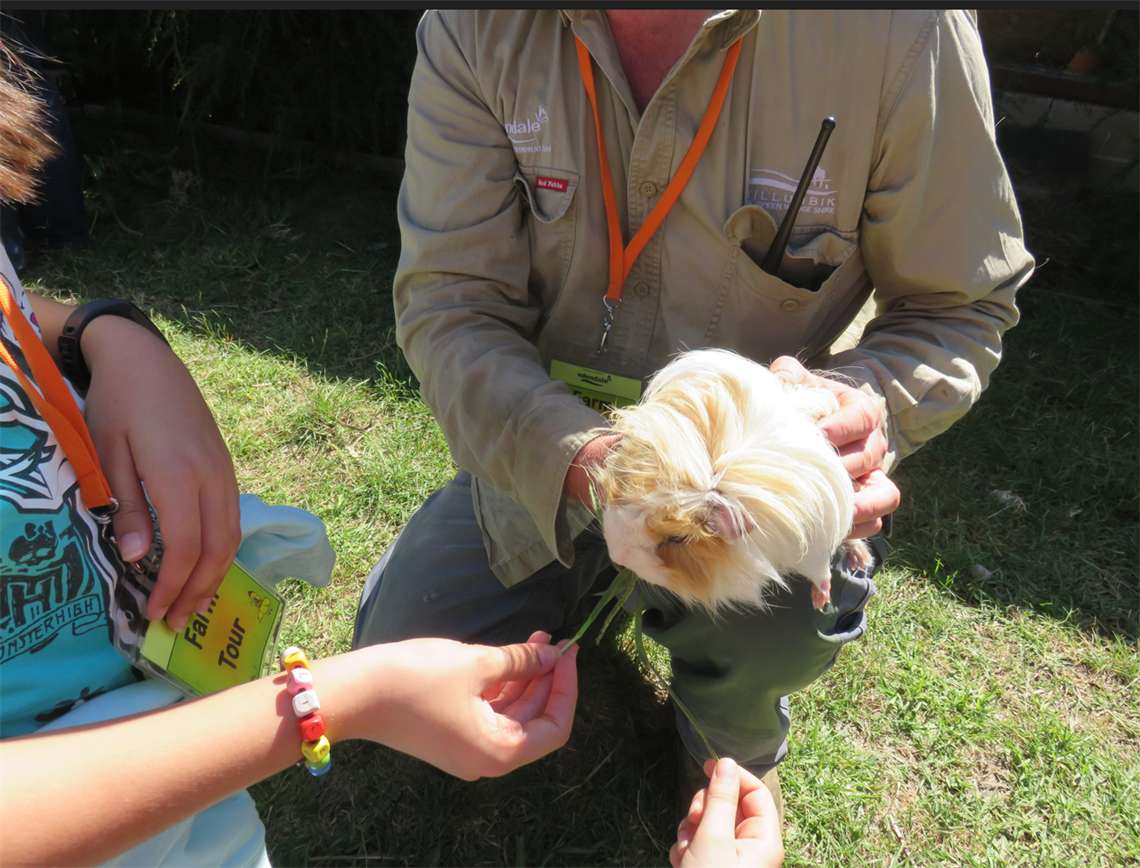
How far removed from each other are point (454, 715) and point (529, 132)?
1307 millimetres

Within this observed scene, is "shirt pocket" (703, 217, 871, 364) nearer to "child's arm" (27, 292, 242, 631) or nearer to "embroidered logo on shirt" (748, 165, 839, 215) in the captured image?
"embroidered logo on shirt" (748, 165, 839, 215)

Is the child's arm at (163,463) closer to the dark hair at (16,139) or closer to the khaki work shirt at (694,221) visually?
the dark hair at (16,139)

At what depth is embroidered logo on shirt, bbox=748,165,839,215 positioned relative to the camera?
1755 mm

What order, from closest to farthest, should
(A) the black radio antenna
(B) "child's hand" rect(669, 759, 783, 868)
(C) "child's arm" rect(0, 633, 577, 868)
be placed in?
(C) "child's arm" rect(0, 633, 577, 868)
(B) "child's hand" rect(669, 759, 783, 868)
(A) the black radio antenna

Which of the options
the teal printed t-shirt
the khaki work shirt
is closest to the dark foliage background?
the khaki work shirt

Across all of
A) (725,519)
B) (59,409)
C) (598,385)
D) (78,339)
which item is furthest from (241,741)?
(598,385)

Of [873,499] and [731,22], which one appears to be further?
[731,22]

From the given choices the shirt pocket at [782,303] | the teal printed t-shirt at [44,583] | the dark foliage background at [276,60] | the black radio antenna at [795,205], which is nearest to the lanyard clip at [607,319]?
the shirt pocket at [782,303]

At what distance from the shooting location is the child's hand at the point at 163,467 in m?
1.46

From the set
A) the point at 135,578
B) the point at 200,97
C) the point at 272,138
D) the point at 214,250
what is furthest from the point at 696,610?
the point at 200,97

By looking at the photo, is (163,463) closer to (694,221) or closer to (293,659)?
(293,659)

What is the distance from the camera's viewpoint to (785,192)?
5.81ft

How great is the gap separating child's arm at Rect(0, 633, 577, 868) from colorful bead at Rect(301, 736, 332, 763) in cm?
2

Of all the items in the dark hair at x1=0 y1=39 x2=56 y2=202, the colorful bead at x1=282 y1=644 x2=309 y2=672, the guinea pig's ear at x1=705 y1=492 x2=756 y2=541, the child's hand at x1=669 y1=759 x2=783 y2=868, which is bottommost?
the child's hand at x1=669 y1=759 x2=783 y2=868
